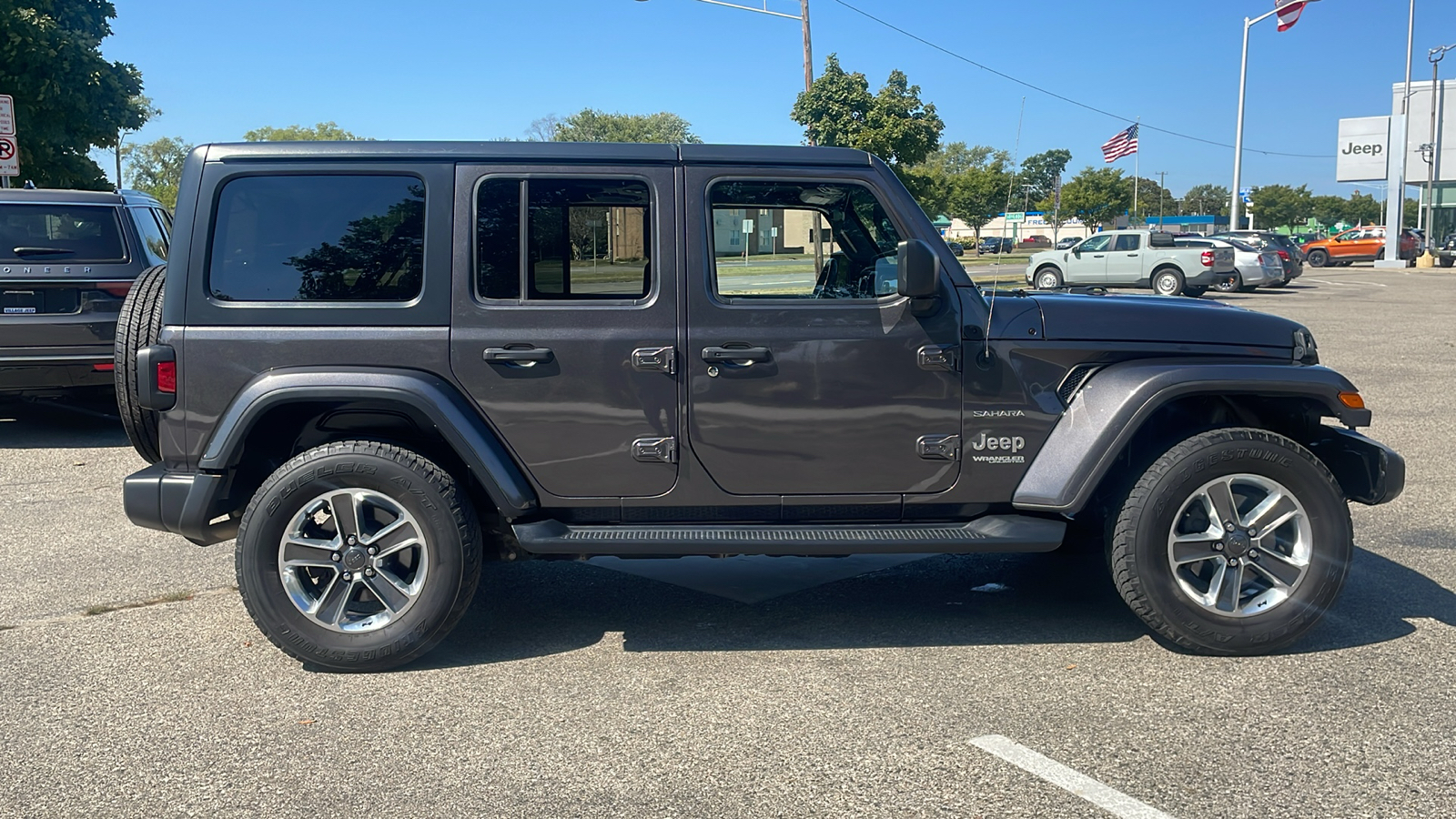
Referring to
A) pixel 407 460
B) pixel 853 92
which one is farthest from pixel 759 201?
pixel 853 92

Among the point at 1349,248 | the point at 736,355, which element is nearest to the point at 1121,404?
the point at 736,355

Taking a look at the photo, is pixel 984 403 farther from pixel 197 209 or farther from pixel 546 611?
pixel 197 209

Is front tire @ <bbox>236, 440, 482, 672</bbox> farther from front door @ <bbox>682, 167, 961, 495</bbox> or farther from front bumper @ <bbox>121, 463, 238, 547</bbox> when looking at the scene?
front door @ <bbox>682, 167, 961, 495</bbox>

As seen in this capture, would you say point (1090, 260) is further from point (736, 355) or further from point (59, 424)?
point (736, 355)

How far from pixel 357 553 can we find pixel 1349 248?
5152 centimetres

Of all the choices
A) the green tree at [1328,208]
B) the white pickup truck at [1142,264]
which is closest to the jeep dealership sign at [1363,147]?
the white pickup truck at [1142,264]

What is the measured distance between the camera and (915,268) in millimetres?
4164

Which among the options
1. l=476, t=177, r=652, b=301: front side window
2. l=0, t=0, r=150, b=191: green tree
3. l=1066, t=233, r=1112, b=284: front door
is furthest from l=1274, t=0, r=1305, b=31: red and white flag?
l=476, t=177, r=652, b=301: front side window

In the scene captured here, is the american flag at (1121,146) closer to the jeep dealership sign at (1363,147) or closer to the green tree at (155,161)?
the jeep dealership sign at (1363,147)

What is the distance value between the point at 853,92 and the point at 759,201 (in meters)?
20.5

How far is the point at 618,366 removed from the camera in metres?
4.30

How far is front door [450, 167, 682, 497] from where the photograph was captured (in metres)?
4.29

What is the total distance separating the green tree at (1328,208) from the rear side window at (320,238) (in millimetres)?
127923

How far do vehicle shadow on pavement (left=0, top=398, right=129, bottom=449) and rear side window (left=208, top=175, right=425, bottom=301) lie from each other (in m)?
5.44
